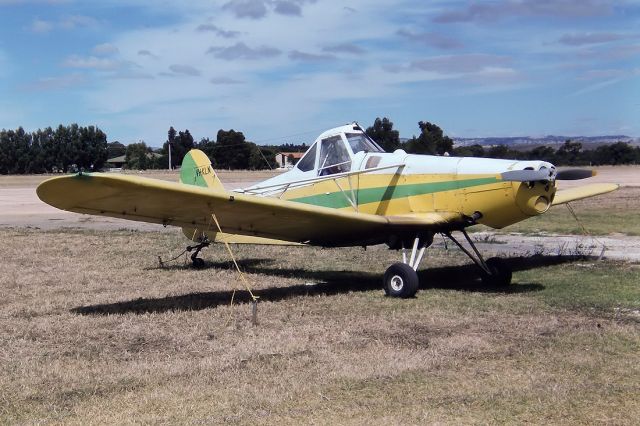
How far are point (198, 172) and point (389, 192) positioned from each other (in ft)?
15.9

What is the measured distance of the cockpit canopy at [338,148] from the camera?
10.5 meters

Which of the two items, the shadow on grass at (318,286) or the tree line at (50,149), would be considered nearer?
the shadow on grass at (318,286)

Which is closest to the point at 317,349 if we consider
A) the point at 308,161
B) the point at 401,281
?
the point at 401,281

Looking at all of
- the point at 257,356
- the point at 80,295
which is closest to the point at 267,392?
the point at 257,356

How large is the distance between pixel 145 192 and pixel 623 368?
5022mm

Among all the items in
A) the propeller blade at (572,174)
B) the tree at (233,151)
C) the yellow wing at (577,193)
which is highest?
the tree at (233,151)

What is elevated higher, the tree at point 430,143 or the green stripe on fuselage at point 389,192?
the tree at point 430,143

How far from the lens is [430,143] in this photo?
12.2 meters

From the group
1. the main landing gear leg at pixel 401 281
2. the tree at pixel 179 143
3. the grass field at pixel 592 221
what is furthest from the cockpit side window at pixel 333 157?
the tree at pixel 179 143

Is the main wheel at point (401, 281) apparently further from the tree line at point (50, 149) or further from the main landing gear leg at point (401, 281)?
the tree line at point (50, 149)

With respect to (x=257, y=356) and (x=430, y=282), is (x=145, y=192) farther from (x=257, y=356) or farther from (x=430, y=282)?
(x=430, y=282)

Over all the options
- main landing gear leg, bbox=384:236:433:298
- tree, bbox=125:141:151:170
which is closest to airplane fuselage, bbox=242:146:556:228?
main landing gear leg, bbox=384:236:433:298

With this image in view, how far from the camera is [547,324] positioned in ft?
23.3

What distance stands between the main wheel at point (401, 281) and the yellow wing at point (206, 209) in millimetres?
658
